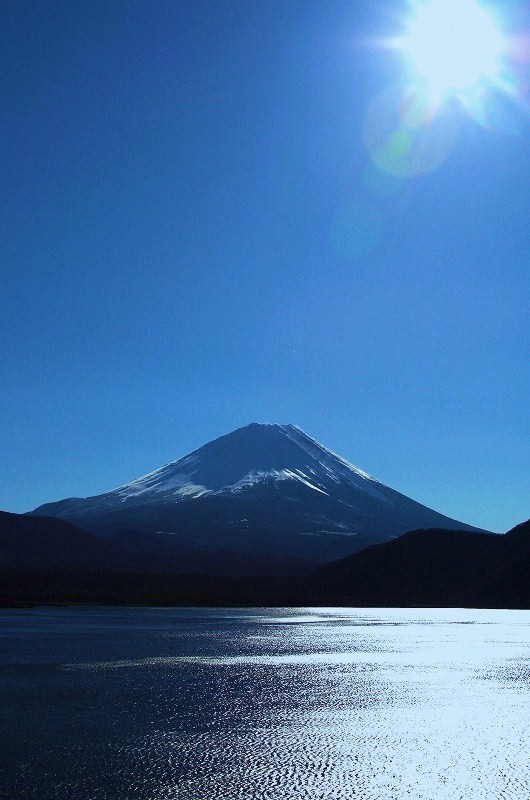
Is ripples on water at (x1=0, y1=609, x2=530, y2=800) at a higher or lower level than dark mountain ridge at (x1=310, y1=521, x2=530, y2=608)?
lower

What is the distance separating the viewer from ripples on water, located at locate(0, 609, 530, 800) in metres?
15.2

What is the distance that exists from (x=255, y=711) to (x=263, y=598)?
87.8 metres

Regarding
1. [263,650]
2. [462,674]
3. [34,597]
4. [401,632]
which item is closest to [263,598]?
[34,597]

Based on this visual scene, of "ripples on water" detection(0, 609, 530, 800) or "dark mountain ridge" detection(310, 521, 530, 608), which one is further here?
"dark mountain ridge" detection(310, 521, 530, 608)

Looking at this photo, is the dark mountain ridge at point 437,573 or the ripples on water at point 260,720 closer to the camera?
the ripples on water at point 260,720

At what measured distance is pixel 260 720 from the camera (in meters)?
21.5

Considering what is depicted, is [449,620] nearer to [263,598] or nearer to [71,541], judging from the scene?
[263,598]

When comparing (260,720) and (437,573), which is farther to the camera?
(437,573)

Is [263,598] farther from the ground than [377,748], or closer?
farther from the ground

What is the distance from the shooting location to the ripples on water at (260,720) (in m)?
15.2

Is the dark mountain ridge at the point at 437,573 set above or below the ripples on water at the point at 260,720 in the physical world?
above

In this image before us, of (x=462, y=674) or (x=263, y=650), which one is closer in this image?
(x=462, y=674)

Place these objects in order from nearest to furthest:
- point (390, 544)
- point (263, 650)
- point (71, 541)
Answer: point (263, 650)
point (390, 544)
point (71, 541)

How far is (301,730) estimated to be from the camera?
799 inches
